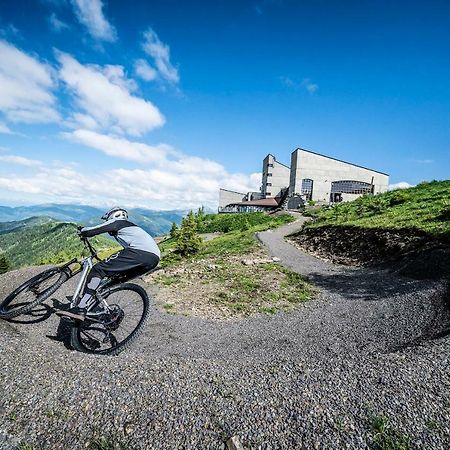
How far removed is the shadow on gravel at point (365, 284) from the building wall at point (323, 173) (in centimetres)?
5348

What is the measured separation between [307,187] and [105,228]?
65.2 m

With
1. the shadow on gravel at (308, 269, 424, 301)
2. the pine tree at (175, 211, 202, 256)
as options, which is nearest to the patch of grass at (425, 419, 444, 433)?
the shadow on gravel at (308, 269, 424, 301)

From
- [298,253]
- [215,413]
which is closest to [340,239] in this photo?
[298,253]

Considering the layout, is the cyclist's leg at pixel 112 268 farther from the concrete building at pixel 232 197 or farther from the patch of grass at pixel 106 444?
the concrete building at pixel 232 197

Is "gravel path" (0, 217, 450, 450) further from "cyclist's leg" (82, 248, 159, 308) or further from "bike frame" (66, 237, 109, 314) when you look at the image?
"cyclist's leg" (82, 248, 159, 308)

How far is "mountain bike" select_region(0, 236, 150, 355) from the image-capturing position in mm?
6168

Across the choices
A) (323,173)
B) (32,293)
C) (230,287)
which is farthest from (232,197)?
(32,293)

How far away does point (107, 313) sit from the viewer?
6.33 m

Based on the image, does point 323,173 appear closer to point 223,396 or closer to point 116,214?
point 116,214

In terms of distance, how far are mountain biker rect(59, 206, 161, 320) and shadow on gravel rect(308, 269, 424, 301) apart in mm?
8581

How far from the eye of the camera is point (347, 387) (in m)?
4.45

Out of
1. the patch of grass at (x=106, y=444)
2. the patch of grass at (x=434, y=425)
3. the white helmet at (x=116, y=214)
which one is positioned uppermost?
the white helmet at (x=116, y=214)

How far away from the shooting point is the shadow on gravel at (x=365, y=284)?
35.5 feet

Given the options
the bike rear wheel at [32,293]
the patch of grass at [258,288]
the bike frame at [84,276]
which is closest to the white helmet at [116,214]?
the bike frame at [84,276]
